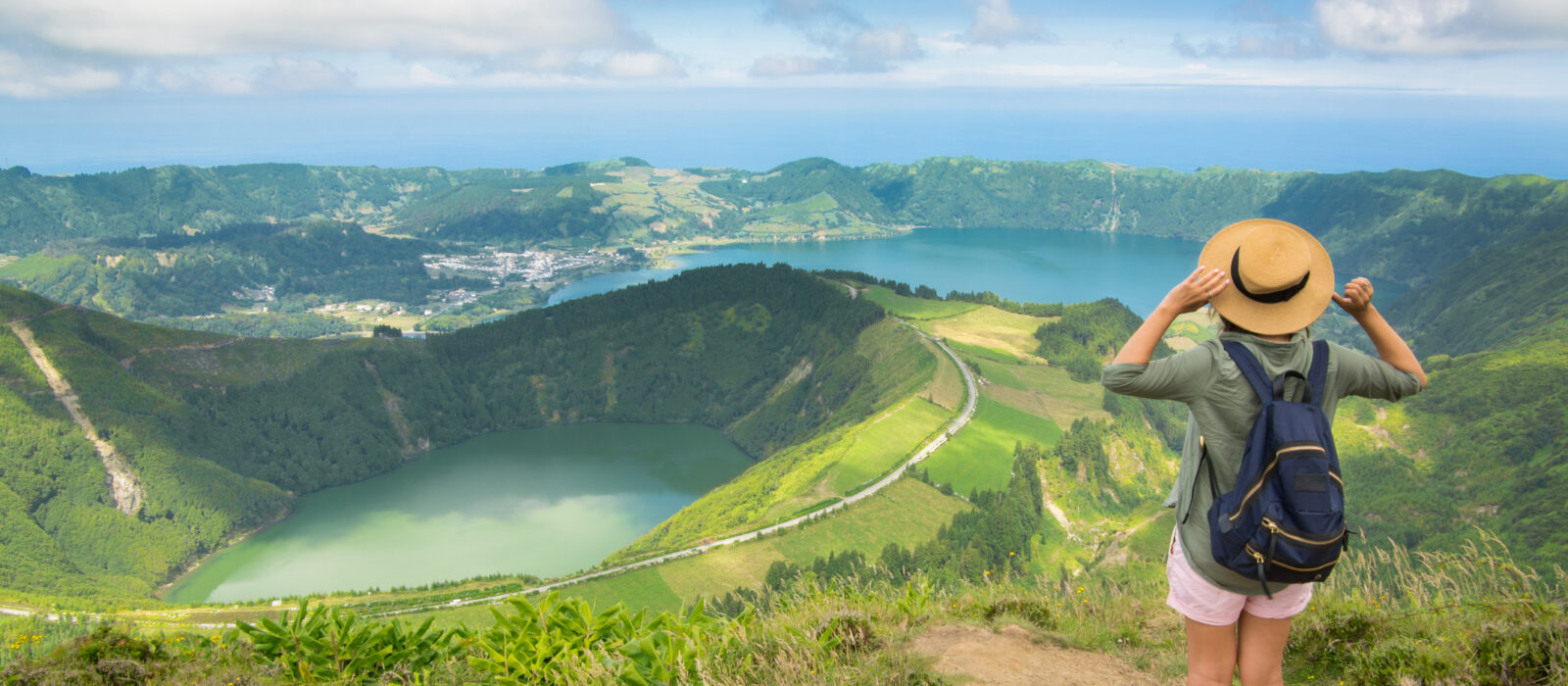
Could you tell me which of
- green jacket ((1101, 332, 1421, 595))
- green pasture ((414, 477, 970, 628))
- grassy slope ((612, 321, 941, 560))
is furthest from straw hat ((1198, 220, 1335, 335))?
grassy slope ((612, 321, 941, 560))

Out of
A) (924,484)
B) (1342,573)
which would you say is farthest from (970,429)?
(1342,573)

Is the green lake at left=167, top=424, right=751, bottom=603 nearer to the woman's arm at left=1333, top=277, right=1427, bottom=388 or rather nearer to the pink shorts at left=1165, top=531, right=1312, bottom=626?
the pink shorts at left=1165, top=531, right=1312, bottom=626

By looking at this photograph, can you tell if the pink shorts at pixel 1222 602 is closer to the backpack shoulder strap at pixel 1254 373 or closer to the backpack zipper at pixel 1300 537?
the backpack zipper at pixel 1300 537

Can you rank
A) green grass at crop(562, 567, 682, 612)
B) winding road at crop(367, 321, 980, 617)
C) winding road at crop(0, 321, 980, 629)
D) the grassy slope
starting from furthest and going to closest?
the grassy slope, winding road at crop(367, 321, 980, 617), winding road at crop(0, 321, 980, 629), green grass at crop(562, 567, 682, 612)

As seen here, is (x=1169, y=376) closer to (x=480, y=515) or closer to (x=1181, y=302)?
(x=1181, y=302)

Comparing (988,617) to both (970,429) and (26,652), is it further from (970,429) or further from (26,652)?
(970,429)

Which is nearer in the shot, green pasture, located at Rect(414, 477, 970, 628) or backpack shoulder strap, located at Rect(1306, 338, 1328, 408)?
backpack shoulder strap, located at Rect(1306, 338, 1328, 408)

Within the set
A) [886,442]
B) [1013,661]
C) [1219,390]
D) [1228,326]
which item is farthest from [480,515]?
[1219,390]
